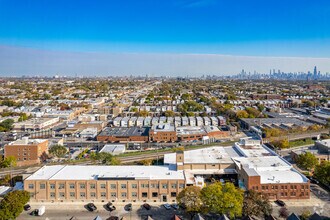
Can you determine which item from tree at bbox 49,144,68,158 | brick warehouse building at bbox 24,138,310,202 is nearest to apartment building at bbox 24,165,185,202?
brick warehouse building at bbox 24,138,310,202

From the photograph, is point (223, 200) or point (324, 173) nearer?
point (223, 200)

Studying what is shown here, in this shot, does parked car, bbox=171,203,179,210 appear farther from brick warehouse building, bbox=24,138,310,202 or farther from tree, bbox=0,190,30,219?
tree, bbox=0,190,30,219

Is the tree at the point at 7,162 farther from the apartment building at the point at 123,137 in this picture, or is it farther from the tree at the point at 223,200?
the tree at the point at 223,200

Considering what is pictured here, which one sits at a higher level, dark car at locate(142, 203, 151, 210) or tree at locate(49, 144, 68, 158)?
tree at locate(49, 144, 68, 158)

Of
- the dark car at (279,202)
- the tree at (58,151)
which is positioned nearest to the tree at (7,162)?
the tree at (58,151)

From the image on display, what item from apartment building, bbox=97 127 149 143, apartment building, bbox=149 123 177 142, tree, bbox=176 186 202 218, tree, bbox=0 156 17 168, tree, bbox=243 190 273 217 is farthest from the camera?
apartment building, bbox=149 123 177 142

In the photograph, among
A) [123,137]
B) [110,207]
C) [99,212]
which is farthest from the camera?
[123,137]

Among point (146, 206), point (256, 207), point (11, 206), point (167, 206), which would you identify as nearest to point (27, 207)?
point (11, 206)

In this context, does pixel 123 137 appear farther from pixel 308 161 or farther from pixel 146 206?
pixel 308 161
